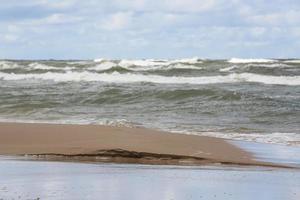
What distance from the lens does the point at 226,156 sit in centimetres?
757

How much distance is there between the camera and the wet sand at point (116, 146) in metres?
7.35

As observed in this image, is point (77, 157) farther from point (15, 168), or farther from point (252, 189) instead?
point (252, 189)

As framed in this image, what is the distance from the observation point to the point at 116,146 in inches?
304

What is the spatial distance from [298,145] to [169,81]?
16719 mm

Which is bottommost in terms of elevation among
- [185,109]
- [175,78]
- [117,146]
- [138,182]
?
[138,182]

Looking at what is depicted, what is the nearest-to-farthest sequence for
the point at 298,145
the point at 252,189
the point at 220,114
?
the point at 252,189 → the point at 298,145 → the point at 220,114

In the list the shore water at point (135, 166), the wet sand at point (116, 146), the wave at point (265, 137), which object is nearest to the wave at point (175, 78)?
the wave at point (265, 137)

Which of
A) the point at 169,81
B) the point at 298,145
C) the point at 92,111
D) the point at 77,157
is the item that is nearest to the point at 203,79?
the point at 169,81

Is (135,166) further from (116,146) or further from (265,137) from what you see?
(265,137)

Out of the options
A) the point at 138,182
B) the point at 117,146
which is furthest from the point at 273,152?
the point at 138,182

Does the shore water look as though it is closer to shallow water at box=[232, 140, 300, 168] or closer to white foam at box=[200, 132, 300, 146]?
shallow water at box=[232, 140, 300, 168]

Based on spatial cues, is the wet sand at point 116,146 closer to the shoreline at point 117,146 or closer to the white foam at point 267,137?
the shoreline at point 117,146

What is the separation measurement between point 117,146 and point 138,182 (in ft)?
7.22

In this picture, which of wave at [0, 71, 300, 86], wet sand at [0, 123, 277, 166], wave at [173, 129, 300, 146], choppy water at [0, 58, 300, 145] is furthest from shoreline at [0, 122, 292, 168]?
wave at [0, 71, 300, 86]
